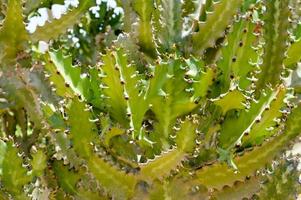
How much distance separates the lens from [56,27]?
2977 millimetres

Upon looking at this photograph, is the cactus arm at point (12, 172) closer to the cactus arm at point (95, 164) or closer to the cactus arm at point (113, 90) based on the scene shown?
the cactus arm at point (95, 164)

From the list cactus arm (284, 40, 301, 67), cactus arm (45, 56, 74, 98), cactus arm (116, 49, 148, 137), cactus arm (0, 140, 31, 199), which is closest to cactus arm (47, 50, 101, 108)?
cactus arm (45, 56, 74, 98)

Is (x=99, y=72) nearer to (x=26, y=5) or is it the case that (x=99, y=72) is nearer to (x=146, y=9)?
(x=146, y=9)

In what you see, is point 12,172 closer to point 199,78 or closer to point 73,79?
point 73,79

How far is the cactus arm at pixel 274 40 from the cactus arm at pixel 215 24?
0.15 m

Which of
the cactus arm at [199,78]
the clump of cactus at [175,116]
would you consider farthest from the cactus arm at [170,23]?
the cactus arm at [199,78]

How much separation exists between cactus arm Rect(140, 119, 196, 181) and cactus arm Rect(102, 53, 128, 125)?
0.80 ft

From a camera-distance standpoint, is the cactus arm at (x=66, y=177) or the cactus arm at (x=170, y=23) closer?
the cactus arm at (x=66, y=177)

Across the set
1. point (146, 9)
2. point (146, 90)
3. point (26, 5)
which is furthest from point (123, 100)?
point (26, 5)

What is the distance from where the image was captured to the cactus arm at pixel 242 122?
2.17 metres

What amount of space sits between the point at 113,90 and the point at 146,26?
1.62ft

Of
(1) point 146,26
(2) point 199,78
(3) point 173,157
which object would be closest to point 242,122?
(2) point 199,78

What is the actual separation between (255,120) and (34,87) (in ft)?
2.80

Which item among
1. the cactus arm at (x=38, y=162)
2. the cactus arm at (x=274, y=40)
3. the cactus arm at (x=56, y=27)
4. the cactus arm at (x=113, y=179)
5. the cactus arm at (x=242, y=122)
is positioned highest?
the cactus arm at (x=56, y=27)
